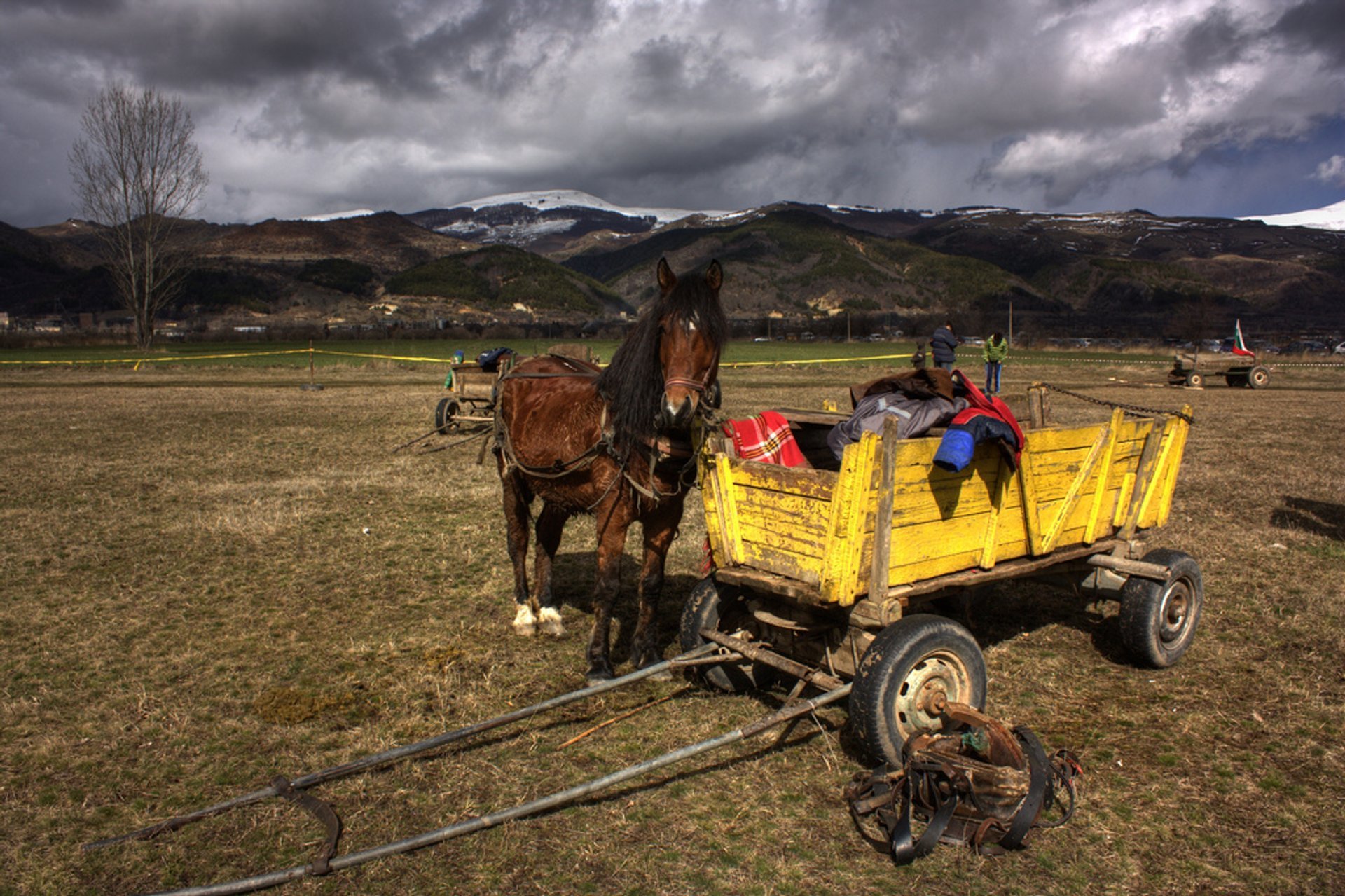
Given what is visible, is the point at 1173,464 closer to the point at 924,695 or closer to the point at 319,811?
the point at 924,695

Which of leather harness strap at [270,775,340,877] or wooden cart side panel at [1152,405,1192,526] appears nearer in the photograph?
leather harness strap at [270,775,340,877]

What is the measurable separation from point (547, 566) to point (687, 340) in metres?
2.62

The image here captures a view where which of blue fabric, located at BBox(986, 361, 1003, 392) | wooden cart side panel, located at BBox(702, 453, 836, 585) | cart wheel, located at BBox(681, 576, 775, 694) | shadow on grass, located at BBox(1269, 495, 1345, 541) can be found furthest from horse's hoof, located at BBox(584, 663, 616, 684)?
blue fabric, located at BBox(986, 361, 1003, 392)

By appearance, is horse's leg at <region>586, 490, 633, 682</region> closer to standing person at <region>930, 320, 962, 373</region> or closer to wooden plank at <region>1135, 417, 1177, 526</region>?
wooden plank at <region>1135, 417, 1177, 526</region>

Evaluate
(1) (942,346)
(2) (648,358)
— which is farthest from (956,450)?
(1) (942,346)

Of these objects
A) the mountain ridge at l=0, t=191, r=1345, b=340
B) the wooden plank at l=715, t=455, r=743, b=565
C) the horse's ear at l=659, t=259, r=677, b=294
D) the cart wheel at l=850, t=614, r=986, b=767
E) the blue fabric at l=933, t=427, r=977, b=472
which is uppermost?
the mountain ridge at l=0, t=191, r=1345, b=340

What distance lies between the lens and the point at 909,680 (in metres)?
3.77

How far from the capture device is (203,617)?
6043mm

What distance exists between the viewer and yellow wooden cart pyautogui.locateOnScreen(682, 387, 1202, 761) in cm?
365

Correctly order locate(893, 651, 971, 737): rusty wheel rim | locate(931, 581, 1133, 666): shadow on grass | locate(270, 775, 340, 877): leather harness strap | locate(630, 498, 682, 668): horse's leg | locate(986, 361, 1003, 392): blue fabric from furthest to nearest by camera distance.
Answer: locate(986, 361, 1003, 392): blue fabric, locate(931, 581, 1133, 666): shadow on grass, locate(630, 498, 682, 668): horse's leg, locate(893, 651, 971, 737): rusty wheel rim, locate(270, 775, 340, 877): leather harness strap

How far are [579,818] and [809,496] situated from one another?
72.1 inches

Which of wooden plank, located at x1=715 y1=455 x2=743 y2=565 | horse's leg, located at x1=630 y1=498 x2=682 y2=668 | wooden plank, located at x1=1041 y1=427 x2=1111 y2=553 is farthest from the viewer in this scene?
horse's leg, located at x1=630 y1=498 x2=682 y2=668

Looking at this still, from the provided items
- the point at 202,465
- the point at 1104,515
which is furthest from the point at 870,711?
the point at 202,465

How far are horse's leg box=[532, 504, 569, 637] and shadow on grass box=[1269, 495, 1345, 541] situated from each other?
7868mm
